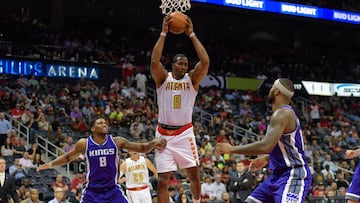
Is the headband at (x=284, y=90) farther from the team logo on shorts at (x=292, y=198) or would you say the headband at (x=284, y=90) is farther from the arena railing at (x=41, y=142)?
the arena railing at (x=41, y=142)

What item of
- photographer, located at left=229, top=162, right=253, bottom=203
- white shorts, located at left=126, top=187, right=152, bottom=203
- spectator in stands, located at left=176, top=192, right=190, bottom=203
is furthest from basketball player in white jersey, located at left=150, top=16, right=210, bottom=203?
spectator in stands, located at left=176, top=192, right=190, bottom=203

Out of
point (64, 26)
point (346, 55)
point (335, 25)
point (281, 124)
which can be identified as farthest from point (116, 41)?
point (281, 124)

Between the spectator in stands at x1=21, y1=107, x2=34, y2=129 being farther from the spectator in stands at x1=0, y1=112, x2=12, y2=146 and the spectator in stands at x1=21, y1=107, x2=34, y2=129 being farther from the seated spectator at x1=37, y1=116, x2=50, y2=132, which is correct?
the spectator in stands at x1=0, y1=112, x2=12, y2=146

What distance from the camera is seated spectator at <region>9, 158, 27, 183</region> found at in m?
13.9

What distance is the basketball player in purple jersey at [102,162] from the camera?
7918mm

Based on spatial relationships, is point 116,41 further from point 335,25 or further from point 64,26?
point 335,25

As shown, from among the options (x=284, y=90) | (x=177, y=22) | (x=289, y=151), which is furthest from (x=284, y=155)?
(x=177, y=22)

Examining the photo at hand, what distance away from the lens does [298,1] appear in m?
25.6

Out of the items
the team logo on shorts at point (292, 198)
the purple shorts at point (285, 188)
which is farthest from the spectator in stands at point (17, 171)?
the team logo on shorts at point (292, 198)

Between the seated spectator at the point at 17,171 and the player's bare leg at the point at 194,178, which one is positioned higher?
the player's bare leg at the point at 194,178

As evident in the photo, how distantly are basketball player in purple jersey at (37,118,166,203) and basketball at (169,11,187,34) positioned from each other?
144 centimetres

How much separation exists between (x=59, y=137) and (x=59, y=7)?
10707 mm

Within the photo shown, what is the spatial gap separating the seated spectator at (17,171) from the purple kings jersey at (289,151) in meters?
8.96

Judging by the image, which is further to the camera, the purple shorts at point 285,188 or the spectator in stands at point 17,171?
the spectator in stands at point 17,171
